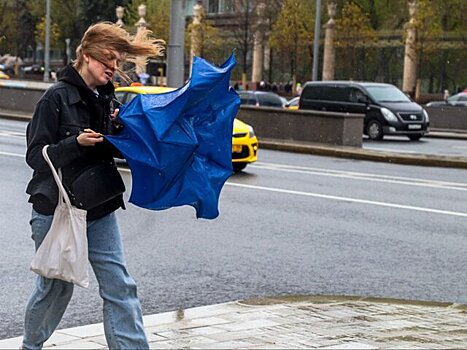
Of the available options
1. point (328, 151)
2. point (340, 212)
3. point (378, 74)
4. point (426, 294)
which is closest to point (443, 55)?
point (378, 74)

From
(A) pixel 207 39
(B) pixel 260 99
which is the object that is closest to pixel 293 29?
Answer: (A) pixel 207 39

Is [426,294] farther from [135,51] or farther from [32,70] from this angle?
[32,70]

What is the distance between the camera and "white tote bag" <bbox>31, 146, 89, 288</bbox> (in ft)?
16.9

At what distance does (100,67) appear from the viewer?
209 inches

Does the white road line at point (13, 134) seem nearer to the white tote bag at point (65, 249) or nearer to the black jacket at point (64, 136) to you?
the black jacket at point (64, 136)

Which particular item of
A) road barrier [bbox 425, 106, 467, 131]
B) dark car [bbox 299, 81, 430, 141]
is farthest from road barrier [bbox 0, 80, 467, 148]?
road barrier [bbox 425, 106, 467, 131]

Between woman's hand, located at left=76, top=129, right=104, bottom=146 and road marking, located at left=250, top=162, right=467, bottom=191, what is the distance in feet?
42.1

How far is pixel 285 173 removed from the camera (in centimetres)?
1933

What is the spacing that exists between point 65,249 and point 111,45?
100 centimetres

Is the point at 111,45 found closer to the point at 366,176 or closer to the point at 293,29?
the point at 366,176

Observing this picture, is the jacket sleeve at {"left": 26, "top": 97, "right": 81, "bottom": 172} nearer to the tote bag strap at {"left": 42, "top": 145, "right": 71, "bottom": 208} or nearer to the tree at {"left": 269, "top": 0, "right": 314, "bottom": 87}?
the tote bag strap at {"left": 42, "top": 145, "right": 71, "bottom": 208}

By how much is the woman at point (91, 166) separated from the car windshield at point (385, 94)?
2795 cm

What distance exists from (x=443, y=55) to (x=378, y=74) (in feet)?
23.2

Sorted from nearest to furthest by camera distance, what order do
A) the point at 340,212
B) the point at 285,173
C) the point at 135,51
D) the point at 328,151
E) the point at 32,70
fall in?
the point at 135,51, the point at 340,212, the point at 285,173, the point at 328,151, the point at 32,70
